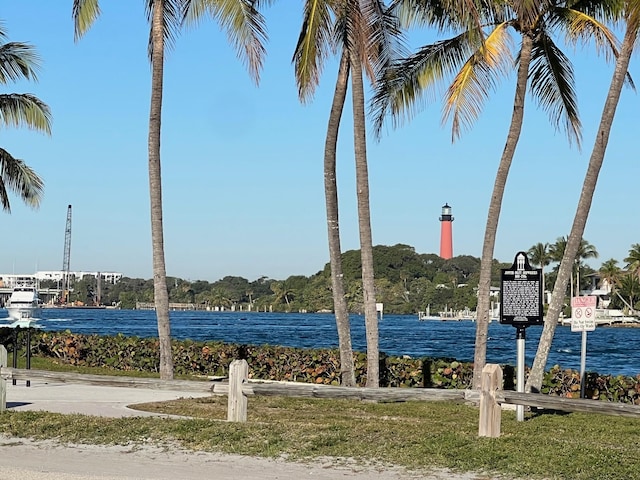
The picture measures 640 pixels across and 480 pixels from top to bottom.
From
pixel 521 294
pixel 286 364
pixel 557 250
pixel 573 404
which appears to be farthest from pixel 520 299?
pixel 557 250

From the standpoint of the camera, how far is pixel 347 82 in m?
18.6

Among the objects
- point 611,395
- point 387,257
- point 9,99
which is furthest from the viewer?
point 387,257

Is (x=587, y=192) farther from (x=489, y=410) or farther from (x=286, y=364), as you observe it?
(x=286, y=364)

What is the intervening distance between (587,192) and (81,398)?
9.57 meters

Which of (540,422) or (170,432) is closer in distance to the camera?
(170,432)

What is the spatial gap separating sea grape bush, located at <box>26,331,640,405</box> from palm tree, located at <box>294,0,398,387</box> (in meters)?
2.32

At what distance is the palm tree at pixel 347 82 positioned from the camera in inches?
673

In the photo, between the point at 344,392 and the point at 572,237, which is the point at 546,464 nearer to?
Result: the point at 344,392

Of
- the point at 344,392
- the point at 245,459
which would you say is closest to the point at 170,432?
the point at 245,459

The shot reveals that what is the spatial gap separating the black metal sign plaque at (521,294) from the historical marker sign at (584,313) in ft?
14.8

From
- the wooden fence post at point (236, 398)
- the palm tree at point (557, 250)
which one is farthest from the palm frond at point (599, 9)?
the palm tree at point (557, 250)

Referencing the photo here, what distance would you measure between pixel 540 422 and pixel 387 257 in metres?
145

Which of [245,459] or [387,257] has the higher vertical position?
[387,257]

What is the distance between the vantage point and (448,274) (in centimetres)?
16538
